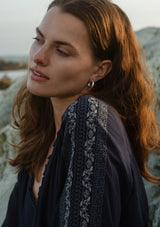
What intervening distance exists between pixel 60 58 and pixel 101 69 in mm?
340

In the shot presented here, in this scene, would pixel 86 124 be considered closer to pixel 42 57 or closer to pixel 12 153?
pixel 42 57

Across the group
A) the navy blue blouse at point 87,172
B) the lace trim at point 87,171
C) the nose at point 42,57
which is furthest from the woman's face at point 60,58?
the lace trim at point 87,171

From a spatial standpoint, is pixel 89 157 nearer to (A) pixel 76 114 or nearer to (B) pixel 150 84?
(A) pixel 76 114

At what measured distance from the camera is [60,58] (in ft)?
6.14

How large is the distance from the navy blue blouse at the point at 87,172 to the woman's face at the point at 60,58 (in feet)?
1.40

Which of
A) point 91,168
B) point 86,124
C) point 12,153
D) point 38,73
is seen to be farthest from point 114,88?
point 12,153

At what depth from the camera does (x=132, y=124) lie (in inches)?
86.4

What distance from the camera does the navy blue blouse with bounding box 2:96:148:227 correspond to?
56.3 inches

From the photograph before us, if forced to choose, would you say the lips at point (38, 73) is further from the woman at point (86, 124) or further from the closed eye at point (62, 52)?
the closed eye at point (62, 52)

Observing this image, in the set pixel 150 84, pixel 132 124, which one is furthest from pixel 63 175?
pixel 150 84

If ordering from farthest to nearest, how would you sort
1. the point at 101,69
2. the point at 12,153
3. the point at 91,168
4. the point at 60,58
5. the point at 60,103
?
the point at 12,153 < the point at 60,103 < the point at 101,69 < the point at 60,58 < the point at 91,168

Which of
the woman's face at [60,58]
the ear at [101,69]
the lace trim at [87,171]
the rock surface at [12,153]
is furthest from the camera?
the rock surface at [12,153]

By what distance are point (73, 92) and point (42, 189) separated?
702 mm

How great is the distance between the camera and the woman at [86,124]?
1.45 meters
